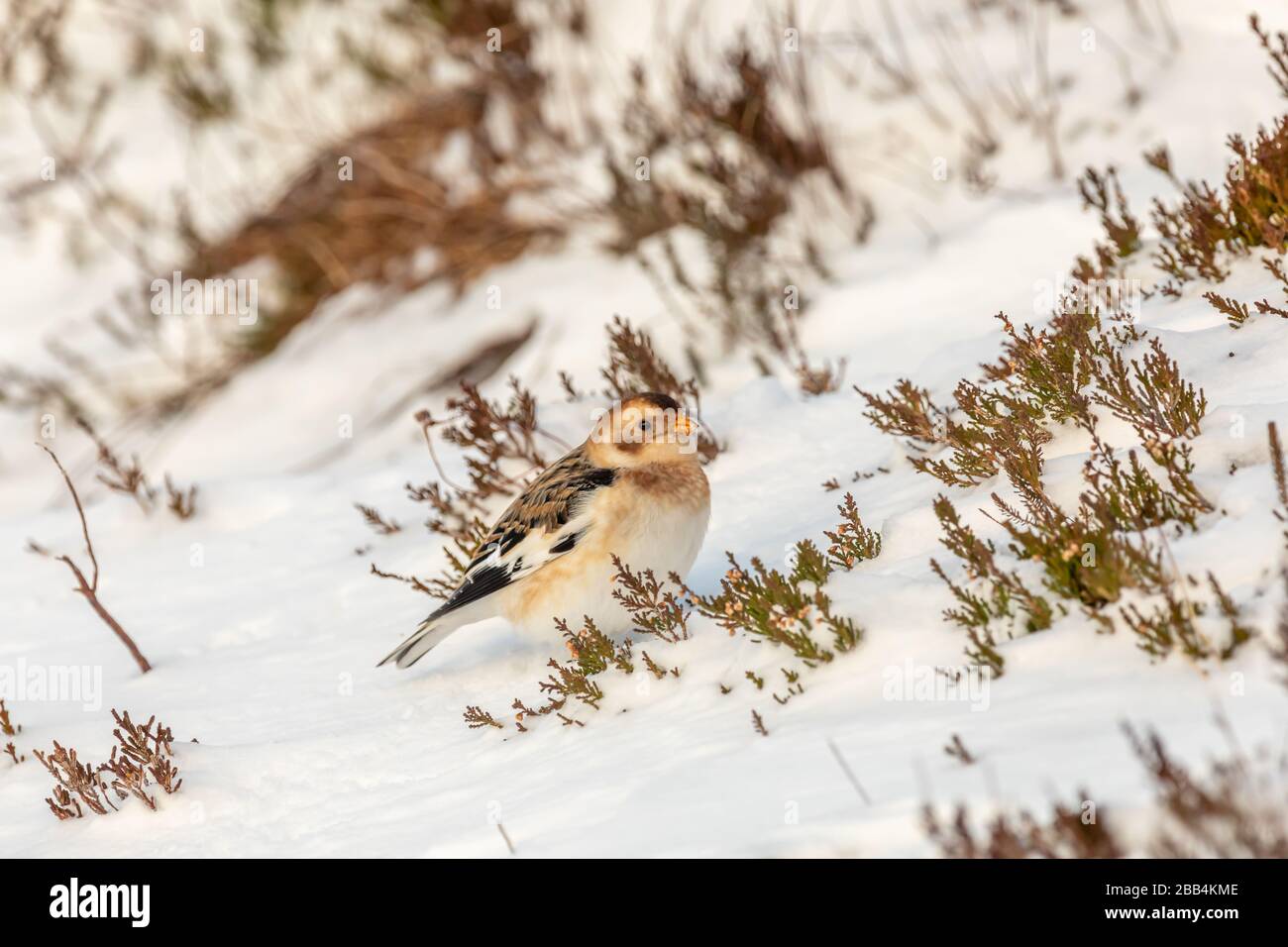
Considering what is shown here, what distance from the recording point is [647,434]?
14.4ft

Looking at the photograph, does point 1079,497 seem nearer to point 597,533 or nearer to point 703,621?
point 703,621

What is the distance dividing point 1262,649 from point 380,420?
24.0 ft

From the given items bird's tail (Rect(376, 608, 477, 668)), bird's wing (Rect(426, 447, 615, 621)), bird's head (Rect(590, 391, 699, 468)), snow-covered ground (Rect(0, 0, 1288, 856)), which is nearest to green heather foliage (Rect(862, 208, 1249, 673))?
snow-covered ground (Rect(0, 0, 1288, 856))

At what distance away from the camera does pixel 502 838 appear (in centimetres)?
307

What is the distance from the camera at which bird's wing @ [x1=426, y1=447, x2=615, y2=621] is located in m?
4.30

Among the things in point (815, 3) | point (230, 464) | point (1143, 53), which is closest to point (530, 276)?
point (230, 464)

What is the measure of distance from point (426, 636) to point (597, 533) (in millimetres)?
740

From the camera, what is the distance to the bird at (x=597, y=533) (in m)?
4.22

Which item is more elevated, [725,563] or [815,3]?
[815,3]

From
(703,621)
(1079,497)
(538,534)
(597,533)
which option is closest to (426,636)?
(538,534)

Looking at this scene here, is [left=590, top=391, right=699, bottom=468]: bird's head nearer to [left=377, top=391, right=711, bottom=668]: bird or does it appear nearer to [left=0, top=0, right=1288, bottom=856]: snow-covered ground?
[left=377, top=391, right=711, bottom=668]: bird

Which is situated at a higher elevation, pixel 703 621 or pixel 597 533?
pixel 597 533
